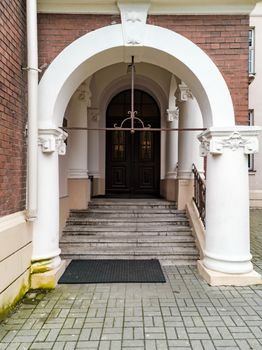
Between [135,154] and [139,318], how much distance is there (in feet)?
20.7

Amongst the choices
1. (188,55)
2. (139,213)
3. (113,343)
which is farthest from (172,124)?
(113,343)

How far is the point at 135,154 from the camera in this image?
9227 mm

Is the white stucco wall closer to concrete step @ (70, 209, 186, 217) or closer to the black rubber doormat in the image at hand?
concrete step @ (70, 209, 186, 217)

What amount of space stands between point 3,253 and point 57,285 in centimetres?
118

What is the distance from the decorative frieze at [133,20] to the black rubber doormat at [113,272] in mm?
3385

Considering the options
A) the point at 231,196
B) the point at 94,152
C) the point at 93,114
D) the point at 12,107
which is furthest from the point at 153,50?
the point at 94,152

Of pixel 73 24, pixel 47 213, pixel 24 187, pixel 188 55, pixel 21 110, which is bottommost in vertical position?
pixel 47 213

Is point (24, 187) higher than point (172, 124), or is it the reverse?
point (172, 124)

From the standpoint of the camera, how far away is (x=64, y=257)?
208 inches

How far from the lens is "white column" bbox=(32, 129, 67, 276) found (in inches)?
163

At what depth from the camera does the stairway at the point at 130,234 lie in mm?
5301

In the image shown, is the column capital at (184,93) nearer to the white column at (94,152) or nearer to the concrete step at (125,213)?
the concrete step at (125,213)

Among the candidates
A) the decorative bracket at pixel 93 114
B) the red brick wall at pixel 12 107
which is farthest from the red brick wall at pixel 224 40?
the decorative bracket at pixel 93 114

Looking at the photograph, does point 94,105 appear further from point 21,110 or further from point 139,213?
point 21,110
